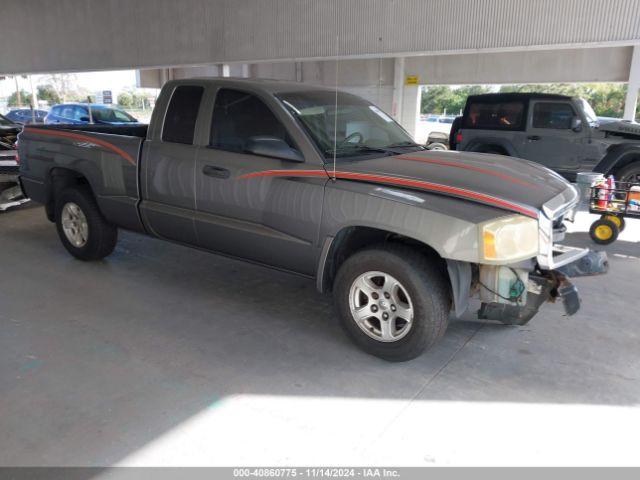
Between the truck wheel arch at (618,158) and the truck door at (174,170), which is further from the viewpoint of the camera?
the truck wheel arch at (618,158)

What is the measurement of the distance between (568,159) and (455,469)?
8.50m

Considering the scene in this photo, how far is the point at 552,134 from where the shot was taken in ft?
31.7

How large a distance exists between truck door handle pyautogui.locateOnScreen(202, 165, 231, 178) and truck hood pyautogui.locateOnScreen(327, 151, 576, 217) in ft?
3.16

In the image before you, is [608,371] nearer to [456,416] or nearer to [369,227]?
[456,416]

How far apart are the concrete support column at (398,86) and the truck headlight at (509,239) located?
651 inches

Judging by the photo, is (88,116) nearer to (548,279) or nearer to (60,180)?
(60,180)

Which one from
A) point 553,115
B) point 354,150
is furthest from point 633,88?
point 354,150

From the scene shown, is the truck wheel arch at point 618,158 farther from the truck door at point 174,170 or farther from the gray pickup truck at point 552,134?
the truck door at point 174,170

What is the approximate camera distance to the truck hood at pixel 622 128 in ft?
28.4

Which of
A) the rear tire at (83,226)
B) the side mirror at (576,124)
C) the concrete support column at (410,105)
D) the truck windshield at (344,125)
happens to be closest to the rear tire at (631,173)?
the side mirror at (576,124)

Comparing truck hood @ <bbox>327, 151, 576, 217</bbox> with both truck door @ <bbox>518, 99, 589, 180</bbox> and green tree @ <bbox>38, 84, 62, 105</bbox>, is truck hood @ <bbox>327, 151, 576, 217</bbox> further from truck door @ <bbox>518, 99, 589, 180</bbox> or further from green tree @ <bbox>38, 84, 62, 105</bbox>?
green tree @ <bbox>38, 84, 62, 105</bbox>

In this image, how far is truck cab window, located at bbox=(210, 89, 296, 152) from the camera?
400cm

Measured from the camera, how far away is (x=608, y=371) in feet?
11.5

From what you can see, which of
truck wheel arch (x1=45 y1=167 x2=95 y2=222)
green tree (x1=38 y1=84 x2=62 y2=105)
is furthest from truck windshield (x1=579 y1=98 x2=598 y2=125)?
green tree (x1=38 y1=84 x2=62 y2=105)
